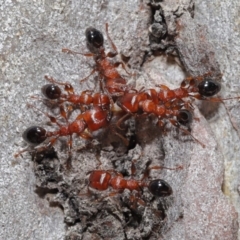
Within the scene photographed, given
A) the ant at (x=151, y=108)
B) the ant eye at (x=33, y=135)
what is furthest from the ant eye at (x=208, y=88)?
the ant eye at (x=33, y=135)

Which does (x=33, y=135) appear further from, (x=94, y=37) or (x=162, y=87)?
(x=162, y=87)

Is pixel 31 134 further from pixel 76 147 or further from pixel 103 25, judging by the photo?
pixel 103 25

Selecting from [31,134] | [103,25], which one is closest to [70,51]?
[103,25]

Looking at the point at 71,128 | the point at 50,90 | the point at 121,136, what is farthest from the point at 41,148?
the point at 121,136

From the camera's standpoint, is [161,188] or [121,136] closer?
[161,188]

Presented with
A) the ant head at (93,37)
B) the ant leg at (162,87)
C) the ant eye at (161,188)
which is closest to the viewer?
the ant eye at (161,188)

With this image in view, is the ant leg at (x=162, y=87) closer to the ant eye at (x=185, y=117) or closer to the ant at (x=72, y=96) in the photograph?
the ant eye at (x=185, y=117)
